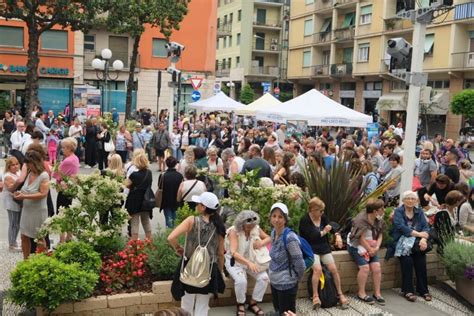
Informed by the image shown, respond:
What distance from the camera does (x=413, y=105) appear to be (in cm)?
861

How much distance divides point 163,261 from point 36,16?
22129 millimetres

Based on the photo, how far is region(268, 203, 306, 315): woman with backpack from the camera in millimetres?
5570

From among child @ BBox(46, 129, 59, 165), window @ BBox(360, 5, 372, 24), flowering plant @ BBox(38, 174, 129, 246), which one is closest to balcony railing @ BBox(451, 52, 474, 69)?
window @ BBox(360, 5, 372, 24)

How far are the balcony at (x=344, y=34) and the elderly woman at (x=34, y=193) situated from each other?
39523 millimetres

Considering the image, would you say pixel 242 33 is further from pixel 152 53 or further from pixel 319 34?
pixel 152 53

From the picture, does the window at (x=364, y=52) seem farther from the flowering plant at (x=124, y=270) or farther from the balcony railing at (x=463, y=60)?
the flowering plant at (x=124, y=270)

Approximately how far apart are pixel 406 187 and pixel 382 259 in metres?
1.58

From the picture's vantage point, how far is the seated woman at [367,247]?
7219mm

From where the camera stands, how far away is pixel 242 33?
199 feet

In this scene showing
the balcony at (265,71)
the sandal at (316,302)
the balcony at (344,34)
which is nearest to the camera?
the sandal at (316,302)

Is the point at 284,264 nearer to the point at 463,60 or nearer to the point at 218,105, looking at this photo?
the point at 218,105

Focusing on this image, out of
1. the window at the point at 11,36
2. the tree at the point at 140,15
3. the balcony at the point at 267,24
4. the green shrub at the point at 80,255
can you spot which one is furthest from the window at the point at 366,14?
the green shrub at the point at 80,255

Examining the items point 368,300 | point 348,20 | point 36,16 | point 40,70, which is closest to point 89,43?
point 40,70

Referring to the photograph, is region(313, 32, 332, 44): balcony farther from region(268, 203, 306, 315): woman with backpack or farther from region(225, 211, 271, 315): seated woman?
region(268, 203, 306, 315): woman with backpack
